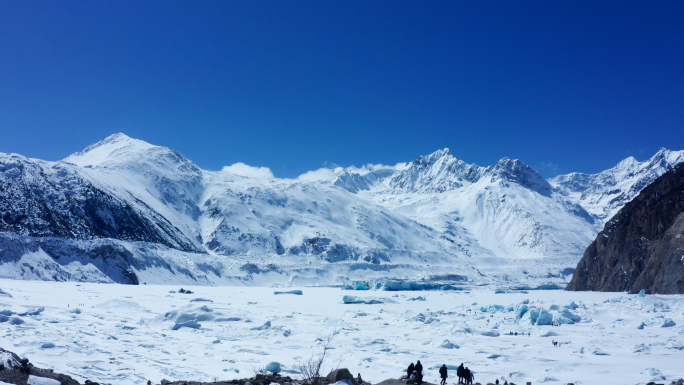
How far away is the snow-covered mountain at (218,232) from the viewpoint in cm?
7156

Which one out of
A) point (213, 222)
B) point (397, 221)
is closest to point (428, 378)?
point (213, 222)

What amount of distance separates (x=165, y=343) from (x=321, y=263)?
9023 cm

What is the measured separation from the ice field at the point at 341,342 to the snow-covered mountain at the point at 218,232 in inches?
1527

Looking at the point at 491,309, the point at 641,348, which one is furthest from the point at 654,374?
the point at 491,309

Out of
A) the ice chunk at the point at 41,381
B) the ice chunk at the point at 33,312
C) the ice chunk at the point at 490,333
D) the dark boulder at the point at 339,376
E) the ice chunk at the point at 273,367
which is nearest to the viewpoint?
the ice chunk at the point at 41,381

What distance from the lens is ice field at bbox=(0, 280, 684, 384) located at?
17.8m

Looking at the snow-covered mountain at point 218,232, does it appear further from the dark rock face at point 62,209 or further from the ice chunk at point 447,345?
the ice chunk at point 447,345

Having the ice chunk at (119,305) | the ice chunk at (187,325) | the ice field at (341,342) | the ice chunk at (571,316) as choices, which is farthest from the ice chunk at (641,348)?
the ice chunk at (119,305)

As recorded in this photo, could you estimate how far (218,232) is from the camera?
12125 cm

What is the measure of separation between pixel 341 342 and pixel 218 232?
334 ft

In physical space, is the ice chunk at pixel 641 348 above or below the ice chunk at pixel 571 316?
below

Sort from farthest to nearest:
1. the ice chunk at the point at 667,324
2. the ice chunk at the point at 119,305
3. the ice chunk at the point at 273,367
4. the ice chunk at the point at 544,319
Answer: the ice chunk at the point at 119,305
the ice chunk at the point at 544,319
the ice chunk at the point at 667,324
the ice chunk at the point at 273,367

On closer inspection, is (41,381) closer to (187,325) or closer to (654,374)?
(187,325)

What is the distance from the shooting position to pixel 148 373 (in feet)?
55.8
